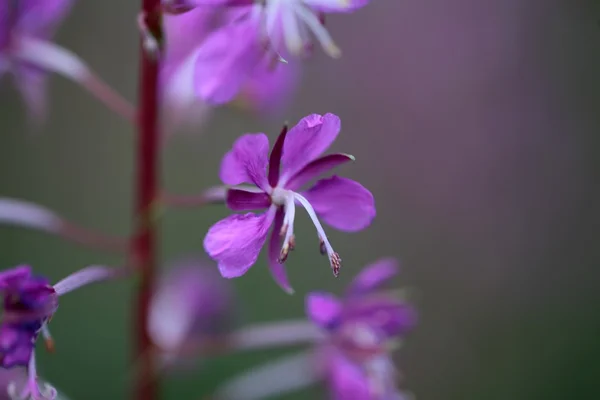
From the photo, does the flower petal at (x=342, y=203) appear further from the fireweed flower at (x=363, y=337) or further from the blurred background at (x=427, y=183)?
the blurred background at (x=427, y=183)

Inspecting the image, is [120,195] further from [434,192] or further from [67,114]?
[434,192]

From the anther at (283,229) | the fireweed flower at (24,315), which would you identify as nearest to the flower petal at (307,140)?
the anther at (283,229)

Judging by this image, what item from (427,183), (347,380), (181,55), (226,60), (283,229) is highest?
(226,60)

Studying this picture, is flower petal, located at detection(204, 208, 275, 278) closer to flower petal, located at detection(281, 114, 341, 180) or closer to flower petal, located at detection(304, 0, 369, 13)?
flower petal, located at detection(281, 114, 341, 180)

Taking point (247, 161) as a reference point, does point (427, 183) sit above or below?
below

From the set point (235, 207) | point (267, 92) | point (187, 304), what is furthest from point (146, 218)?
point (267, 92)

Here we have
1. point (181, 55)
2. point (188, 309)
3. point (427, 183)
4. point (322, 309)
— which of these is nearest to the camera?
point (322, 309)

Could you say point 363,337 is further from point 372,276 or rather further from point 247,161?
point 247,161
